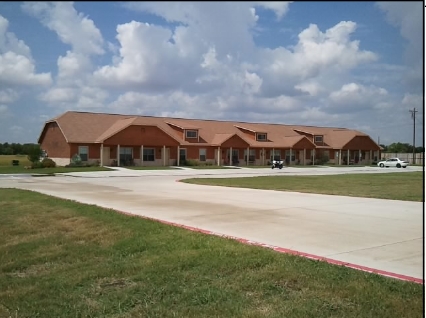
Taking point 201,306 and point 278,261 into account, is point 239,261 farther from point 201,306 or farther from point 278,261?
point 201,306

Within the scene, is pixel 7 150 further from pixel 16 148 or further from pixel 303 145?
pixel 303 145

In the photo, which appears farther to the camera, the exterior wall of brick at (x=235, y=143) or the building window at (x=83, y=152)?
the exterior wall of brick at (x=235, y=143)

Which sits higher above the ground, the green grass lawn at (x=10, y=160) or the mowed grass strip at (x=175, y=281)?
the green grass lawn at (x=10, y=160)

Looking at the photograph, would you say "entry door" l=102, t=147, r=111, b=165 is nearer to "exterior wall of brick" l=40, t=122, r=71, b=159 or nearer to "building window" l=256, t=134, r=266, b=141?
"exterior wall of brick" l=40, t=122, r=71, b=159

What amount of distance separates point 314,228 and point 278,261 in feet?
12.1

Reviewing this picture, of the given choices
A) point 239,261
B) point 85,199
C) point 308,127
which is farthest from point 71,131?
point 239,261

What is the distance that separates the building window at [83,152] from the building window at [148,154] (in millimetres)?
6308

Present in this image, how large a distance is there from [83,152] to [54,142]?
211 inches

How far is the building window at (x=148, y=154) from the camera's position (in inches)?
2106

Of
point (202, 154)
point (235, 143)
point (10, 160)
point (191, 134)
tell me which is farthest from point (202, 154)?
point (10, 160)

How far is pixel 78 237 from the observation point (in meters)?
9.34

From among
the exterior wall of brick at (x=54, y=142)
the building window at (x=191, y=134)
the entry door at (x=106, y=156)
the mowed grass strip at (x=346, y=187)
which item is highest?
the building window at (x=191, y=134)

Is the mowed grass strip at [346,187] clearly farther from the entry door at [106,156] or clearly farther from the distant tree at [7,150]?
the distant tree at [7,150]

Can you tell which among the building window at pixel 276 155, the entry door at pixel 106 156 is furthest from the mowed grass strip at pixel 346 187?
the building window at pixel 276 155
